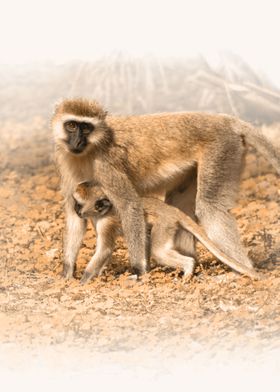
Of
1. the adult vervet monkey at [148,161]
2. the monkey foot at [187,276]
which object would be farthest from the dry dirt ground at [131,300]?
the adult vervet monkey at [148,161]

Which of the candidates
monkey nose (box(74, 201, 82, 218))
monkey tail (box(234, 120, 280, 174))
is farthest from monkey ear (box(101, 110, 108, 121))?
monkey tail (box(234, 120, 280, 174))

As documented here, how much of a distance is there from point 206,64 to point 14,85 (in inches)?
239

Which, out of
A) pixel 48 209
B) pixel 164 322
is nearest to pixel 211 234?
pixel 164 322

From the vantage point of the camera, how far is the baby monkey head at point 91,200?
371 inches

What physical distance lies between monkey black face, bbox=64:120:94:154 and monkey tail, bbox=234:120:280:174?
6.23 ft

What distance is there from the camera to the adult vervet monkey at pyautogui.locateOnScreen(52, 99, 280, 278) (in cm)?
928

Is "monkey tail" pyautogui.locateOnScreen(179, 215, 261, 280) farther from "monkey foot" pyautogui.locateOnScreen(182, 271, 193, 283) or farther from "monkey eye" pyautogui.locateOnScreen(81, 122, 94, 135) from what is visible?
"monkey eye" pyautogui.locateOnScreen(81, 122, 94, 135)

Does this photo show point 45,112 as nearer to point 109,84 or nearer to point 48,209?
point 109,84

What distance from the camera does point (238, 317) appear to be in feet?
26.5

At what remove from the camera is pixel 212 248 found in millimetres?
9133

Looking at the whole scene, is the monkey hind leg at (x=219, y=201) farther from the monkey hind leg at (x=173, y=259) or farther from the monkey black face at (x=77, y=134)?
the monkey black face at (x=77, y=134)

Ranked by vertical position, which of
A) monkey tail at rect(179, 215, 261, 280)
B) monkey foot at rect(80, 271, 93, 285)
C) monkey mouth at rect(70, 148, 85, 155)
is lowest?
monkey foot at rect(80, 271, 93, 285)

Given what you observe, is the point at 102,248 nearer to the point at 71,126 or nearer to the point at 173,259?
the point at 173,259

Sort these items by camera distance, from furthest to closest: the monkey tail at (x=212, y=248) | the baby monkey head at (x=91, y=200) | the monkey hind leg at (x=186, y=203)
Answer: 1. the monkey hind leg at (x=186, y=203)
2. the baby monkey head at (x=91, y=200)
3. the monkey tail at (x=212, y=248)
